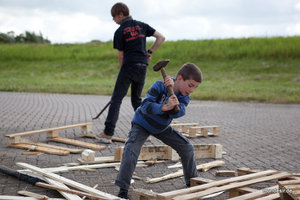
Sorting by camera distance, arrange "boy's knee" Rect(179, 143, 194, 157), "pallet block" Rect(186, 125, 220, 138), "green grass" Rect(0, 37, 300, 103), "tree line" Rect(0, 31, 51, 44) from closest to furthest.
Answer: "boy's knee" Rect(179, 143, 194, 157), "pallet block" Rect(186, 125, 220, 138), "green grass" Rect(0, 37, 300, 103), "tree line" Rect(0, 31, 51, 44)

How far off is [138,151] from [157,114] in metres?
0.44

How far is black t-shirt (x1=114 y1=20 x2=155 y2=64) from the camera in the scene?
6.41 m

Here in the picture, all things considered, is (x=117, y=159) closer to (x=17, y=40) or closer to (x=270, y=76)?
(x=270, y=76)

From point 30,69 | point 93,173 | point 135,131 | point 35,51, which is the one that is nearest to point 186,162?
point 135,131

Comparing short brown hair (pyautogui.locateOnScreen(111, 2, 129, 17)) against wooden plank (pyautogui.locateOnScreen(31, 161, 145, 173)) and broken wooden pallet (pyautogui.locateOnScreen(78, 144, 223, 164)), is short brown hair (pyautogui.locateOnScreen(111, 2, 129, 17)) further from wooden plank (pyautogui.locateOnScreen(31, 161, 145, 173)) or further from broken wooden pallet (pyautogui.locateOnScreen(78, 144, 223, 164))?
wooden plank (pyautogui.locateOnScreen(31, 161, 145, 173))

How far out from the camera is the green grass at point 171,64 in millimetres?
23562

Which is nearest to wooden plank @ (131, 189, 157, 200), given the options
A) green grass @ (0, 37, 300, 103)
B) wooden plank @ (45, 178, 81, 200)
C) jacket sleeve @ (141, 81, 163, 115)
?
wooden plank @ (45, 178, 81, 200)

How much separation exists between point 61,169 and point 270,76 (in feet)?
73.9

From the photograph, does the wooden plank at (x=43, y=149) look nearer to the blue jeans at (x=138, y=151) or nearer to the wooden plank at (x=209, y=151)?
the wooden plank at (x=209, y=151)

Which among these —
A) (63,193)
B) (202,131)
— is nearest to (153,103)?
(63,193)

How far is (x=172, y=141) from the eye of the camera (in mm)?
4184

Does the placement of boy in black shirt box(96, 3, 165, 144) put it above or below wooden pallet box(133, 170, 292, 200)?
above

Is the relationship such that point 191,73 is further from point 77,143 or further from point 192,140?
point 192,140

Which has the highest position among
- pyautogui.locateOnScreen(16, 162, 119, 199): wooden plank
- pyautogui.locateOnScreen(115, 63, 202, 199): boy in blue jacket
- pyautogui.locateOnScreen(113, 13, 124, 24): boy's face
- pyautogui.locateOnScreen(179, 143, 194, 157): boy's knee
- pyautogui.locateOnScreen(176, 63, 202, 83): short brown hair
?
pyautogui.locateOnScreen(113, 13, 124, 24): boy's face
